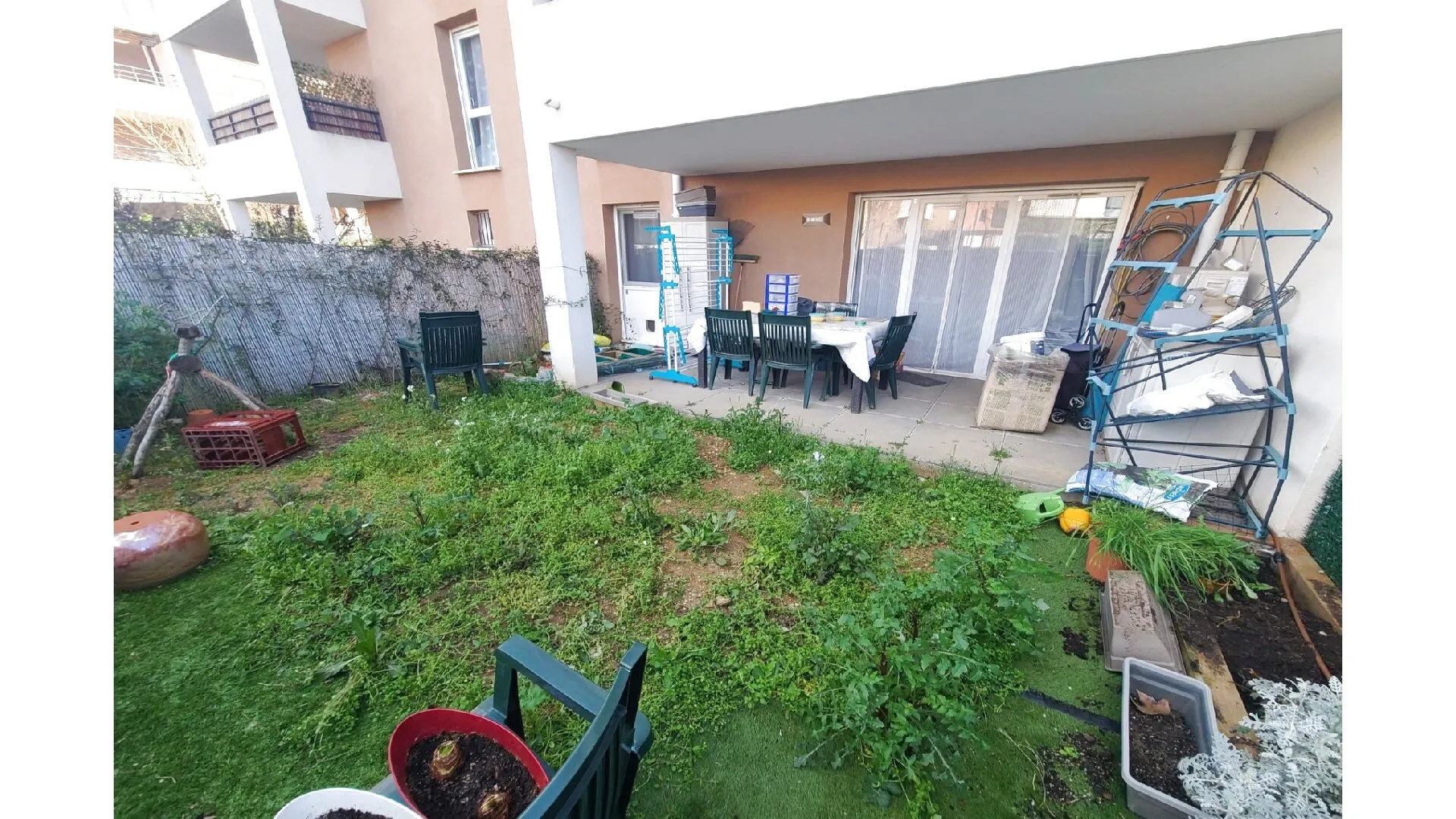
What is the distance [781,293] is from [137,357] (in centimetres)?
568

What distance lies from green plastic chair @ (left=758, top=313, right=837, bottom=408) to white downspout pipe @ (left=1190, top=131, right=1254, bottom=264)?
2969 millimetres

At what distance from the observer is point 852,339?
3.98 metres

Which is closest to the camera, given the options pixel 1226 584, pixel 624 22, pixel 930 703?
pixel 930 703

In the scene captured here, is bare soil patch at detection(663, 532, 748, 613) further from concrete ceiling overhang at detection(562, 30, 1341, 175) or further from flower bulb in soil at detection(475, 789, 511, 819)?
concrete ceiling overhang at detection(562, 30, 1341, 175)

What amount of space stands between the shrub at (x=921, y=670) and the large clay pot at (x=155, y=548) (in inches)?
113

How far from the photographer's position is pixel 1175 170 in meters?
3.93

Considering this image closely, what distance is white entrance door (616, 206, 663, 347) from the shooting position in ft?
23.0

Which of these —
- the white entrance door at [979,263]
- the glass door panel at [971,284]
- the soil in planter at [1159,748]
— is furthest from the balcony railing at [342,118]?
the soil in planter at [1159,748]

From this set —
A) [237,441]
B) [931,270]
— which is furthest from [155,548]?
[931,270]

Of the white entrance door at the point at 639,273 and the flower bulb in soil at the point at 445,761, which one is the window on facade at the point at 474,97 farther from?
the flower bulb in soil at the point at 445,761

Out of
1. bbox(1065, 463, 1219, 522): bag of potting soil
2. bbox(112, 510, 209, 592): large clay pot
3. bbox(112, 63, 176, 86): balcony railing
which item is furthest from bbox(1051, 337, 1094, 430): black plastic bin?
bbox(112, 63, 176, 86): balcony railing
